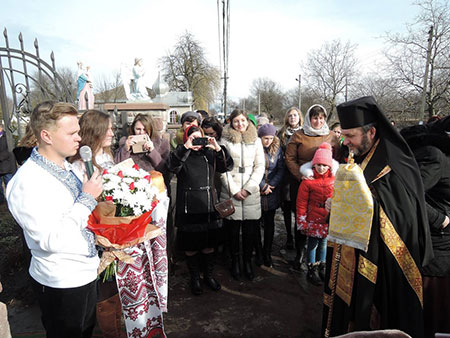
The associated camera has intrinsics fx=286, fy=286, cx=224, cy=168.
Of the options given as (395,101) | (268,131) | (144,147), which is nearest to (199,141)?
(144,147)

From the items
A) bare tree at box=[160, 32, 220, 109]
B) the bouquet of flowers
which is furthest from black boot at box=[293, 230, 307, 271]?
bare tree at box=[160, 32, 220, 109]

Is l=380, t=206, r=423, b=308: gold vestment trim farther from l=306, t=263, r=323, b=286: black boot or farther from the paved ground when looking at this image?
l=306, t=263, r=323, b=286: black boot

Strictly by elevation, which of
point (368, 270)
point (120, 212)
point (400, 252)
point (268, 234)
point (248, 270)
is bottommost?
point (248, 270)

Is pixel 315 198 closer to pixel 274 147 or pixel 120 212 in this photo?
pixel 274 147

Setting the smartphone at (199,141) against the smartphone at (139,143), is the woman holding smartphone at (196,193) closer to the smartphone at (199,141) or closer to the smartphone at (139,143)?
the smartphone at (199,141)

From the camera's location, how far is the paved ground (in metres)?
2.83

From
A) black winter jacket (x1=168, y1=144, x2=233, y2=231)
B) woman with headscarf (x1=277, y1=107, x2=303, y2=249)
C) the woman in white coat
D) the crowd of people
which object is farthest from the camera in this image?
woman with headscarf (x1=277, y1=107, x2=303, y2=249)

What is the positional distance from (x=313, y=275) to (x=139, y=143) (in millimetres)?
2715

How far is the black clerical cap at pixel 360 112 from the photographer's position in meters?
1.98

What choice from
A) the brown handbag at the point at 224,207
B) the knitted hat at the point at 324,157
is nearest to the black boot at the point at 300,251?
the knitted hat at the point at 324,157

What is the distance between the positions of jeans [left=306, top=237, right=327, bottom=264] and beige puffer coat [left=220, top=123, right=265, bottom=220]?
76cm

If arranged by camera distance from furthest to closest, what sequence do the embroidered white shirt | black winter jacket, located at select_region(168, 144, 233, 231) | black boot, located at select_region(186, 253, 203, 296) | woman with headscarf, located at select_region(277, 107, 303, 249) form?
woman with headscarf, located at select_region(277, 107, 303, 249)
black boot, located at select_region(186, 253, 203, 296)
black winter jacket, located at select_region(168, 144, 233, 231)
the embroidered white shirt

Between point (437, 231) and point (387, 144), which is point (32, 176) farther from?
point (437, 231)

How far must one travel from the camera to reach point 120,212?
1979mm
